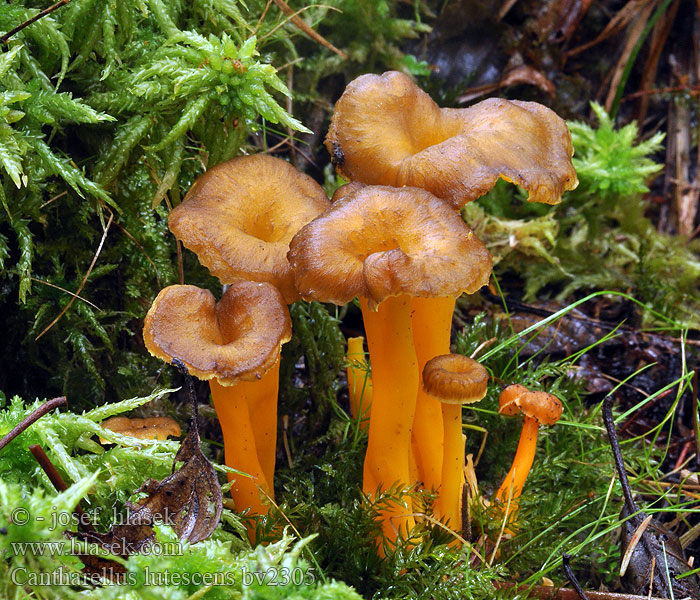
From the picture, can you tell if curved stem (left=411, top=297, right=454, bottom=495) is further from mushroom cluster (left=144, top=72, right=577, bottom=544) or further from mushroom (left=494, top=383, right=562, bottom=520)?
mushroom (left=494, top=383, right=562, bottom=520)

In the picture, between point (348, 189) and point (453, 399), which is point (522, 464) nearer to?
point (453, 399)

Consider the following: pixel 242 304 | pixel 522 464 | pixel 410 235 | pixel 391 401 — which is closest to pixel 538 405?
pixel 522 464

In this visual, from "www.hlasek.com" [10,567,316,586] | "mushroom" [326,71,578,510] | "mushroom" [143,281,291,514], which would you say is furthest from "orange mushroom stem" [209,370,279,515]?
"mushroom" [326,71,578,510]

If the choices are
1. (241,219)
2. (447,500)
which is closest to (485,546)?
(447,500)

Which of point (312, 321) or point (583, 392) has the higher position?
point (312, 321)

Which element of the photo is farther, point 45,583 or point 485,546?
point 485,546

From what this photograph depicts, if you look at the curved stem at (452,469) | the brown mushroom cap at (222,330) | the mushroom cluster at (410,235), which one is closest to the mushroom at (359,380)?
the mushroom cluster at (410,235)

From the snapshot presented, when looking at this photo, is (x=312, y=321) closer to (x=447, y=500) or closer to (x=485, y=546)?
(x=447, y=500)

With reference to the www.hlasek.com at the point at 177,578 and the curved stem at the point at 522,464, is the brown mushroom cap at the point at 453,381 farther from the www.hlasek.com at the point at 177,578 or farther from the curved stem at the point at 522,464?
the www.hlasek.com at the point at 177,578
